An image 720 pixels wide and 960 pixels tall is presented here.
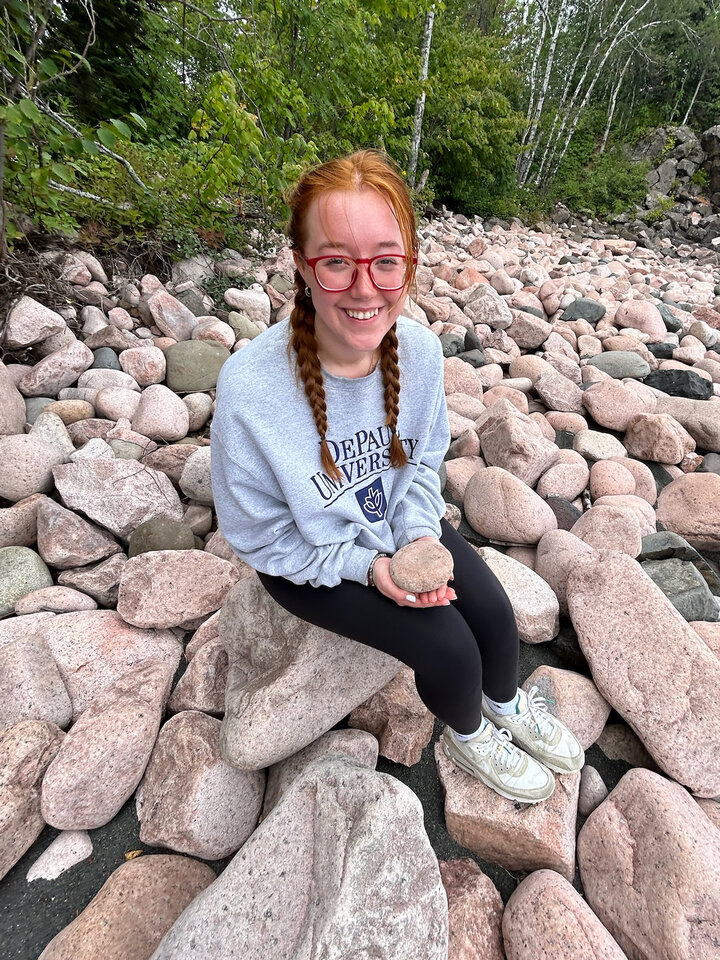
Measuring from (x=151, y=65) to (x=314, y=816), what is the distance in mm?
9233

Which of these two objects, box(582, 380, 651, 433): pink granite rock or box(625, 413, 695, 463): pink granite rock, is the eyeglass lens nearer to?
box(625, 413, 695, 463): pink granite rock

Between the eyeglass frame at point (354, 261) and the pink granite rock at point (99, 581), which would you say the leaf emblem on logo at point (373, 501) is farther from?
the pink granite rock at point (99, 581)

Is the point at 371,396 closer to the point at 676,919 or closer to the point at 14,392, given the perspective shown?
the point at 676,919

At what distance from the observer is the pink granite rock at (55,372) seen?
10.3ft

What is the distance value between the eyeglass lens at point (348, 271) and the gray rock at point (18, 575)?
1.88m

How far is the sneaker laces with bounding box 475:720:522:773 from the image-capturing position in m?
1.59

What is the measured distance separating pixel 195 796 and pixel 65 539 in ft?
4.33

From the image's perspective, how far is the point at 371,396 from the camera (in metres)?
1.54

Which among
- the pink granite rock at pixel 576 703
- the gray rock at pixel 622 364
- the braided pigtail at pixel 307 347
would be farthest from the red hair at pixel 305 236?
the gray rock at pixel 622 364

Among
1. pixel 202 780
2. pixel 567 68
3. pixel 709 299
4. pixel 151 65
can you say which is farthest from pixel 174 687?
pixel 567 68

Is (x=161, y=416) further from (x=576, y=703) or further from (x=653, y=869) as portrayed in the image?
(x=653, y=869)

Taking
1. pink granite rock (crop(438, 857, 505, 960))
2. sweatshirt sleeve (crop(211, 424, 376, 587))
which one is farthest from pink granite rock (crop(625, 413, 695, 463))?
pink granite rock (crop(438, 857, 505, 960))

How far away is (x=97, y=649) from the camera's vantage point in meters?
1.92

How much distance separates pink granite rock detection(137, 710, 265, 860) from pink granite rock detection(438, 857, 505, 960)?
2.12 ft
